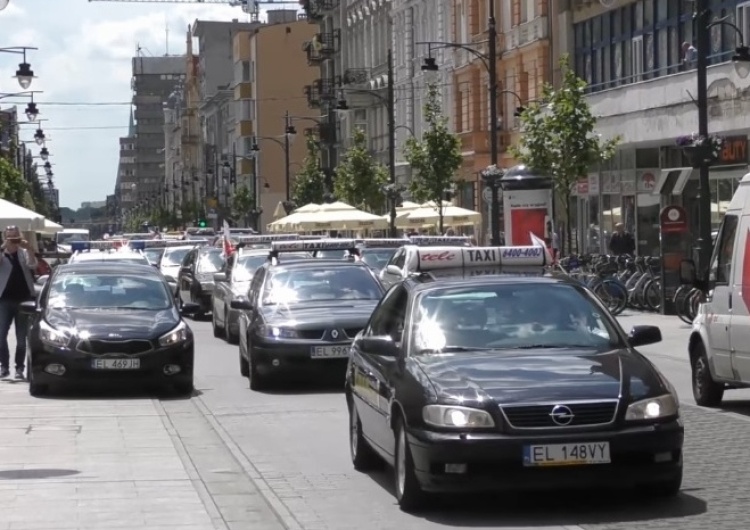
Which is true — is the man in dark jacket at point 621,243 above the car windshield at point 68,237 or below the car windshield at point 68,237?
above

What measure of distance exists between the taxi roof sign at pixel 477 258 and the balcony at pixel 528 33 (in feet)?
137

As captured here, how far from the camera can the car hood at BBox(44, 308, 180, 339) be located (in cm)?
1878

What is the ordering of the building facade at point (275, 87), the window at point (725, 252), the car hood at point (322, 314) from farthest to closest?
the building facade at point (275, 87) < the car hood at point (322, 314) < the window at point (725, 252)

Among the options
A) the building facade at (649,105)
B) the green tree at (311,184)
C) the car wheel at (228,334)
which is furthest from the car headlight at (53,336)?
the green tree at (311,184)

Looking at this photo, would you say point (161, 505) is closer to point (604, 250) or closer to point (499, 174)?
point (499, 174)

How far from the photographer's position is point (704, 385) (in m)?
16.7

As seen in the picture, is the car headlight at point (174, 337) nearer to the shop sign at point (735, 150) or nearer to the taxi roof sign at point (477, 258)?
the taxi roof sign at point (477, 258)

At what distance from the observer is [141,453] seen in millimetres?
13352

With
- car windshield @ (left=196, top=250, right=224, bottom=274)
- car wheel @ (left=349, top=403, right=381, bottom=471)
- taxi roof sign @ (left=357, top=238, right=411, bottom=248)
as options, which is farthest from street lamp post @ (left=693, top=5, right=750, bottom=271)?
car wheel @ (left=349, top=403, right=381, bottom=471)

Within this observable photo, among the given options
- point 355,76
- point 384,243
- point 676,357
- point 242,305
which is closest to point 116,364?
point 242,305

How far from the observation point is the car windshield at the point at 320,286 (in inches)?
834

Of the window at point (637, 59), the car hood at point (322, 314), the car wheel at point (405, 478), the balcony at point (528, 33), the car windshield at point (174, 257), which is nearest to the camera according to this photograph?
the car wheel at point (405, 478)

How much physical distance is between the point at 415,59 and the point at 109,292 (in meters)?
56.0

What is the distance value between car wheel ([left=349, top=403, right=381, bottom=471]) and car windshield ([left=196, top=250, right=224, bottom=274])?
2627 centimetres
